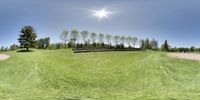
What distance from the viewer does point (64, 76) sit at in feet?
63.7

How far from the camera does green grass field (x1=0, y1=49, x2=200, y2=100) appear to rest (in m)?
14.7

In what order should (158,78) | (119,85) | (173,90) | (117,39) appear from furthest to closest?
(117,39), (158,78), (119,85), (173,90)

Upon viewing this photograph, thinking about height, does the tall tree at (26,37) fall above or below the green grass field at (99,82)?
above

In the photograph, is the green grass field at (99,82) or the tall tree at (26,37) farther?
the tall tree at (26,37)

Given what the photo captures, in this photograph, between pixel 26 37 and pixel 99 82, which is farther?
pixel 26 37

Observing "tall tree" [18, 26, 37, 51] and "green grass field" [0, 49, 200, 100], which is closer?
"green grass field" [0, 49, 200, 100]

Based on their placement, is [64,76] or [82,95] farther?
[64,76]

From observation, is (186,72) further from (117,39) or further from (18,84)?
(117,39)

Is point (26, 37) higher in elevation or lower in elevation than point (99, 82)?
higher

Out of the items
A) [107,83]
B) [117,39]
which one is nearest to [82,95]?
[107,83]

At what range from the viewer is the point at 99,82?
1820cm

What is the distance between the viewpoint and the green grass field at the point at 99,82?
14.7 m

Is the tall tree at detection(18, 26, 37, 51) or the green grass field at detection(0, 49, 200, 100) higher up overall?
the tall tree at detection(18, 26, 37, 51)

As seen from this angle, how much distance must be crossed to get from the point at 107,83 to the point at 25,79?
6.31m
